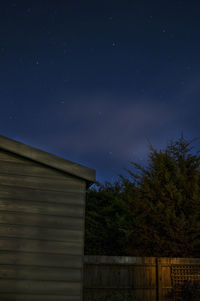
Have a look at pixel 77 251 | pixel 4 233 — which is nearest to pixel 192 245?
pixel 77 251

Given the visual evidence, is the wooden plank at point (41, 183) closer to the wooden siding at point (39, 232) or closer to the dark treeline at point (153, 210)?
the wooden siding at point (39, 232)

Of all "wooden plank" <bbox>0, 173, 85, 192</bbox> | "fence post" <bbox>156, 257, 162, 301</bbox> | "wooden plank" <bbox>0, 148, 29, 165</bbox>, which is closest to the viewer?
"wooden plank" <bbox>0, 173, 85, 192</bbox>

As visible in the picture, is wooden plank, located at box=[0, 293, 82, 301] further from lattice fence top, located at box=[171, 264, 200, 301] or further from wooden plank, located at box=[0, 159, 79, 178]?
lattice fence top, located at box=[171, 264, 200, 301]

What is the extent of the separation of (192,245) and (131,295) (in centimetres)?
334

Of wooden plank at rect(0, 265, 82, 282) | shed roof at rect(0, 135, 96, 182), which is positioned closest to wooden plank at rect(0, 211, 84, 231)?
wooden plank at rect(0, 265, 82, 282)

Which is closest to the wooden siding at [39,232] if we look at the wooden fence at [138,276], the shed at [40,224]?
the shed at [40,224]

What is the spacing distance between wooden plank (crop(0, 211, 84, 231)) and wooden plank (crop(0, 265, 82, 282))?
607 millimetres

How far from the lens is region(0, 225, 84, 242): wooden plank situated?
15.9ft

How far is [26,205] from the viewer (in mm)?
5020

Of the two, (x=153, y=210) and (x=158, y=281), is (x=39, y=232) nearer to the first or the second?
(x=158, y=281)

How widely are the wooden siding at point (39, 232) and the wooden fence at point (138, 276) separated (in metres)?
4.62

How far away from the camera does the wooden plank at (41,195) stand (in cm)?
504

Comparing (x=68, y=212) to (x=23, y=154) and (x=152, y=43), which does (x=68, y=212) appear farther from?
(x=152, y=43)

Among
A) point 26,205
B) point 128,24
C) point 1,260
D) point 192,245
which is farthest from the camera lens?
point 128,24
